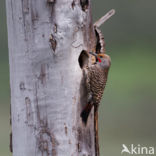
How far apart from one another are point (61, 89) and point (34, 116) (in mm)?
247

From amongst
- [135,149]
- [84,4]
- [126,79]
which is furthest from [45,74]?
[126,79]

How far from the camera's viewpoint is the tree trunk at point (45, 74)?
4.04 meters

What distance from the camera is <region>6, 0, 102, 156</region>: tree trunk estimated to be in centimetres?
404

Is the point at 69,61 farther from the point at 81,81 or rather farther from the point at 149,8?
the point at 149,8

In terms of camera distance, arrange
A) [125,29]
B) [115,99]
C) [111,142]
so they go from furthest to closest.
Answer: [125,29]
[115,99]
[111,142]

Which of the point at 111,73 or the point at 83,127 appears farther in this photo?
the point at 111,73

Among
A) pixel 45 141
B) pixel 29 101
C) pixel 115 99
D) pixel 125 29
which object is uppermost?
pixel 125 29

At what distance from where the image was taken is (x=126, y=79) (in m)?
11.1

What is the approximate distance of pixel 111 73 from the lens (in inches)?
432

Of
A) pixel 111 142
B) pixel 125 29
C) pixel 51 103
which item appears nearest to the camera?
pixel 51 103

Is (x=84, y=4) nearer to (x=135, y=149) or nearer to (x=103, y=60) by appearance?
(x=103, y=60)

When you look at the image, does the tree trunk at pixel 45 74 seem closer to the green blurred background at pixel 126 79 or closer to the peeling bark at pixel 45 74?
the peeling bark at pixel 45 74

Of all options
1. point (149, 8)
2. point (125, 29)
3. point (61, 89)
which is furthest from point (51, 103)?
point (149, 8)

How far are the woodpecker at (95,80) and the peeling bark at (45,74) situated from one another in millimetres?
107
